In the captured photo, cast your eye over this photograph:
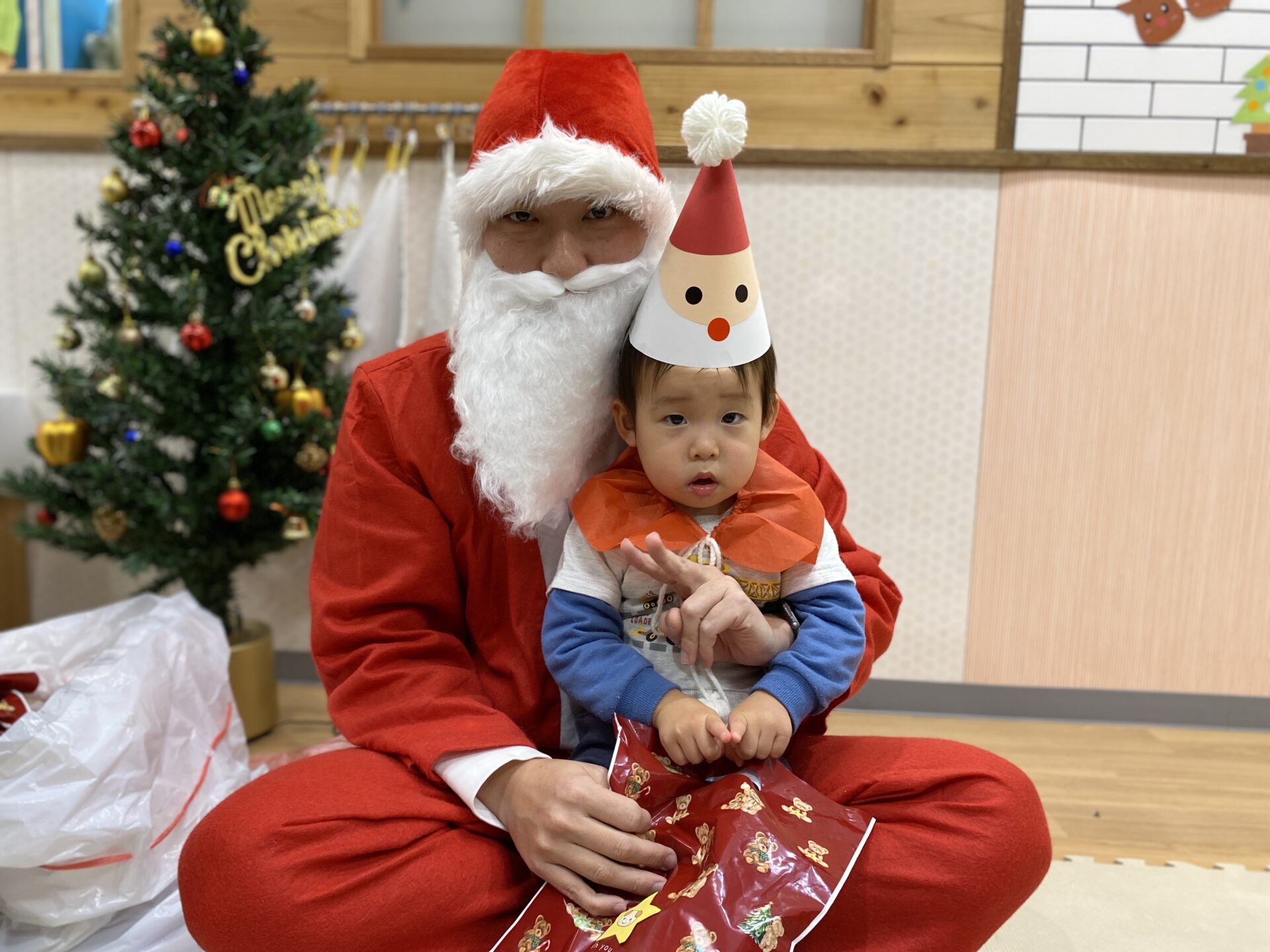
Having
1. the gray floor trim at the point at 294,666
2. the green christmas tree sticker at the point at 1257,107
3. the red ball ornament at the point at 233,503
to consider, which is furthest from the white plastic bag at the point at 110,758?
the green christmas tree sticker at the point at 1257,107

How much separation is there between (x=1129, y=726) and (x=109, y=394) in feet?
7.87

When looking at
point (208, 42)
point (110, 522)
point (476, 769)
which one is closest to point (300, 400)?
point (110, 522)

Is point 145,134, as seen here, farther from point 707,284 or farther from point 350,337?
point 707,284

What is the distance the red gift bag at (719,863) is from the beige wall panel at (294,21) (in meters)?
1.93

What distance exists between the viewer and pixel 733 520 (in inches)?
42.0

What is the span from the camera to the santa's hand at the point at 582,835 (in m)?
0.92

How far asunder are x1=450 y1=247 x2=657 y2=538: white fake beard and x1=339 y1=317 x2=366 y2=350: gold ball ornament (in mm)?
953

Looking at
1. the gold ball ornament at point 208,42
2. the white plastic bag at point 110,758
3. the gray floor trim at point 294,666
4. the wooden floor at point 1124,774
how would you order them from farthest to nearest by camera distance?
the gray floor trim at point 294,666, the gold ball ornament at point 208,42, the wooden floor at point 1124,774, the white plastic bag at point 110,758

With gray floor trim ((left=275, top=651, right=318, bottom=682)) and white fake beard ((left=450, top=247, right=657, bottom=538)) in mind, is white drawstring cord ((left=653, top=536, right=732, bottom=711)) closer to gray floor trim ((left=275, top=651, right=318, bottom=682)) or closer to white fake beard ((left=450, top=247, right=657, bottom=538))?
white fake beard ((left=450, top=247, right=657, bottom=538))

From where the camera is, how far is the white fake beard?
1123 millimetres

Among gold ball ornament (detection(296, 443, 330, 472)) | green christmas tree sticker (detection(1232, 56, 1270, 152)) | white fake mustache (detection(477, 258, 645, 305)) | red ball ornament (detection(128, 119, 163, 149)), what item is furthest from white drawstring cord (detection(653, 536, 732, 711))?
green christmas tree sticker (detection(1232, 56, 1270, 152))

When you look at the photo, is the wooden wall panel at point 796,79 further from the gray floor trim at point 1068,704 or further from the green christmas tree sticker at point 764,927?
the green christmas tree sticker at point 764,927

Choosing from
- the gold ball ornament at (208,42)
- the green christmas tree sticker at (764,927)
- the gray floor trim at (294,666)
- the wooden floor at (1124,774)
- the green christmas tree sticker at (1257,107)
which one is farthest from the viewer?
the gray floor trim at (294,666)

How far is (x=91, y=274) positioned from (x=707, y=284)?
1485 millimetres
